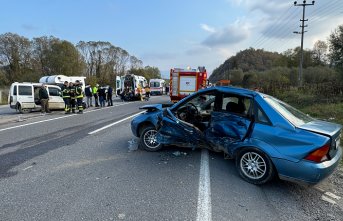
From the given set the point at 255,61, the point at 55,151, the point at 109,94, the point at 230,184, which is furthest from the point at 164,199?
the point at 255,61

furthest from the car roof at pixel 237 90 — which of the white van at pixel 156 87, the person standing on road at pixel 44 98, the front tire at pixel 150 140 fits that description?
the white van at pixel 156 87

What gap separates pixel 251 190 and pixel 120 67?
77.1m

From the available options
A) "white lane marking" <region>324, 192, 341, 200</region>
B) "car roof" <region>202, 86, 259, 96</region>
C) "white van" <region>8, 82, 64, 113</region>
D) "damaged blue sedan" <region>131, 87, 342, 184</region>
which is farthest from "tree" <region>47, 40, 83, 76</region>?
"white lane marking" <region>324, 192, 341, 200</region>

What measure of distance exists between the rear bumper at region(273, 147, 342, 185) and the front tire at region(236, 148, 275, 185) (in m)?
0.20

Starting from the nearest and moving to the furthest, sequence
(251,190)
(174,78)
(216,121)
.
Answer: (251,190)
(216,121)
(174,78)

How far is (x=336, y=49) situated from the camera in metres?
19.5

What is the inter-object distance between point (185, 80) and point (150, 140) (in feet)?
40.6

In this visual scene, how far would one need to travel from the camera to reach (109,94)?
72.2 feet

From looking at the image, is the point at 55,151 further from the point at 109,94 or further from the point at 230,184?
the point at 109,94

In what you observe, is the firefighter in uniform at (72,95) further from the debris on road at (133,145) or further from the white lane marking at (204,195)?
the white lane marking at (204,195)

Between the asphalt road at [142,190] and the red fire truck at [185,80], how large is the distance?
1222 cm


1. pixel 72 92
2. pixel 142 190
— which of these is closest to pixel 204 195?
pixel 142 190

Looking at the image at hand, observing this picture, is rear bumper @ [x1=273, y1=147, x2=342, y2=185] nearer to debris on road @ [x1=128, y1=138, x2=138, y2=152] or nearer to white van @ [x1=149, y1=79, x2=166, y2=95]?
debris on road @ [x1=128, y1=138, x2=138, y2=152]

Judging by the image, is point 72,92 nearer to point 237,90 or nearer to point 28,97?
point 28,97
